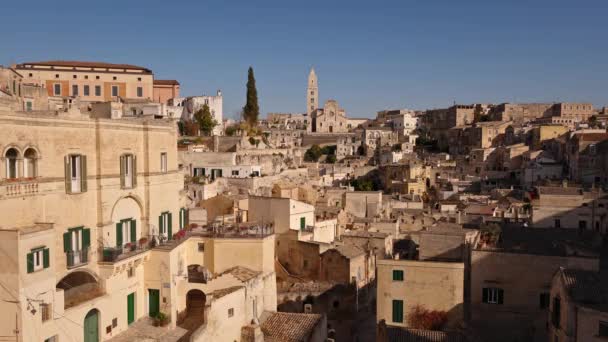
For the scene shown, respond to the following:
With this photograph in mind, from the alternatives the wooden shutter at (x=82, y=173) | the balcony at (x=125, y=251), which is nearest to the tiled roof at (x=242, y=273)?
the balcony at (x=125, y=251)

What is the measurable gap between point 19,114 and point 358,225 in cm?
2329

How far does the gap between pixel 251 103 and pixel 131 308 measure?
5759 centimetres

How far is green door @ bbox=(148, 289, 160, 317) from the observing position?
19203 mm

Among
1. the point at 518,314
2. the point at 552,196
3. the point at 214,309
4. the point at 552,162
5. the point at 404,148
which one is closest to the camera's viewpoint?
the point at 214,309

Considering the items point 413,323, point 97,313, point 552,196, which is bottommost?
point 413,323

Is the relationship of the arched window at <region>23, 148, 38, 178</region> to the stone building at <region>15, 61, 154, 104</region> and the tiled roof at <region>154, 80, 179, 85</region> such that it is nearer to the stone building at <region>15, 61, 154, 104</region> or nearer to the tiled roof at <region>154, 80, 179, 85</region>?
the stone building at <region>15, 61, 154, 104</region>

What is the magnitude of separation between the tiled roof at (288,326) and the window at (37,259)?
8.81 meters

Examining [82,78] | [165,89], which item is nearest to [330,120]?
[165,89]

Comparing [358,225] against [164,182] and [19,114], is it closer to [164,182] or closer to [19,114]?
[164,182]

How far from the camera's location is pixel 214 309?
18.0 meters

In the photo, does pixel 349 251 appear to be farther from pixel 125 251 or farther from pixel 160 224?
pixel 125 251

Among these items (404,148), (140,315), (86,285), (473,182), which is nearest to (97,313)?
(86,285)

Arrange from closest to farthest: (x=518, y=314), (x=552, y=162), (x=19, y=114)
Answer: (x=19, y=114) < (x=518, y=314) < (x=552, y=162)

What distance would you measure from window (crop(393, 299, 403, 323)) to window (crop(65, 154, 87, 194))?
11480mm
